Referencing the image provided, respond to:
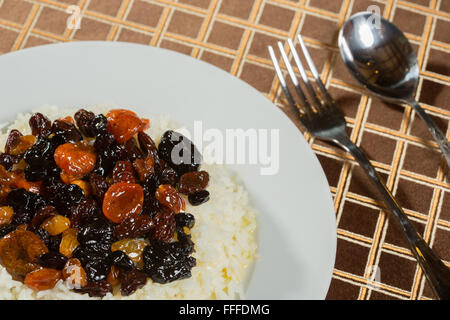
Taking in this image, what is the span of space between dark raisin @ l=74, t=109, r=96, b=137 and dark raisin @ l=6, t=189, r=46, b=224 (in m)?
0.33

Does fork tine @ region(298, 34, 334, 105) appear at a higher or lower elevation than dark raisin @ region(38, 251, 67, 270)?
higher

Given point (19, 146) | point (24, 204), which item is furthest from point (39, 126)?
point (24, 204)

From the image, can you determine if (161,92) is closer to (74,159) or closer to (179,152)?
(179,152)

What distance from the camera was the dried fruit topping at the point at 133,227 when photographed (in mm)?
1778

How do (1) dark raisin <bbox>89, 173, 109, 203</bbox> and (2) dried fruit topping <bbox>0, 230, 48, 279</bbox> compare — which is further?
(1) dark raisin <bbox>89, 173, 109, 203</bbox>

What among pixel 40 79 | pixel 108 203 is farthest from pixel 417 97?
pixel 40 79

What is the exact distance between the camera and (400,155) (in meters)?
2.25

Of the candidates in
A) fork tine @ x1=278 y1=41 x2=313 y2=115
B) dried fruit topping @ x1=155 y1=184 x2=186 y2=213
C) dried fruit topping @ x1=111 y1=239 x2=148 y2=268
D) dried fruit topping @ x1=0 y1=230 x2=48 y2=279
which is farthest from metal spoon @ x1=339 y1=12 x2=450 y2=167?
dried fruit topping @ x1=0 y1=230 x2=48 y2=279

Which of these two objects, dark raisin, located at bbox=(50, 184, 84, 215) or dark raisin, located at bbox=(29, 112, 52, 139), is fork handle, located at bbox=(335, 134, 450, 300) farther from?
dark raisin, located at bbox=(29, 112, 52, 139)

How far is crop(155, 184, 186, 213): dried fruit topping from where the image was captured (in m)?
1.85

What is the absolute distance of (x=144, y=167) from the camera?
1.90 metres

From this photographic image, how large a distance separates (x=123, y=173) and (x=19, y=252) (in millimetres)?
477

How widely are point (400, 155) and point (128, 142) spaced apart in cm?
129
